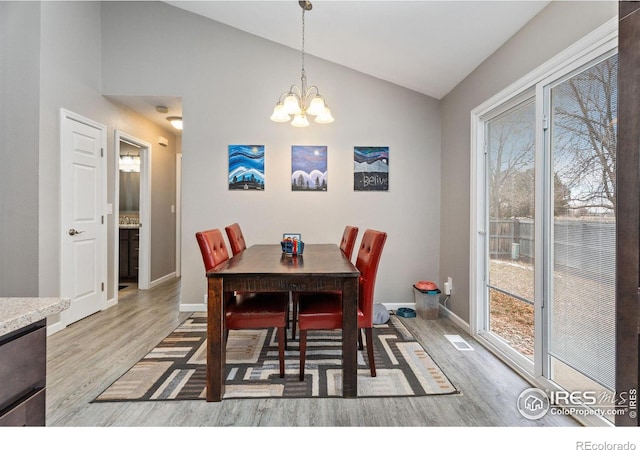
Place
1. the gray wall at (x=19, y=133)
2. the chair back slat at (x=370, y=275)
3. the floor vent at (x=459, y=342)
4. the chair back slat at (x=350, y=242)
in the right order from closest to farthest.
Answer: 1. the chair back slat at (x=370, y=275)
2. the floor vent at (x=459, y=342)
3. the gray wall at (x=19, y=133)
4. the chair back slat at (x=350, y=242)

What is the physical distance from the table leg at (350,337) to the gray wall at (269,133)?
1.86 metres

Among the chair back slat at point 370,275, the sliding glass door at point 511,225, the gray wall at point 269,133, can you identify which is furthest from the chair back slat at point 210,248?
the sliding glass door at point 511,225

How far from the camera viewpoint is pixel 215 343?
1.88 metres

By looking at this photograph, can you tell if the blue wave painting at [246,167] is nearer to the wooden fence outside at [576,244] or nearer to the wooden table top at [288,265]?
the wooden table top at [288,265]

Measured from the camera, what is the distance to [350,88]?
3.70 metres

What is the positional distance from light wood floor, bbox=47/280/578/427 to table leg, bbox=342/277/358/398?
0.27 feet

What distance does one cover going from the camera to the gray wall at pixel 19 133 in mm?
2830

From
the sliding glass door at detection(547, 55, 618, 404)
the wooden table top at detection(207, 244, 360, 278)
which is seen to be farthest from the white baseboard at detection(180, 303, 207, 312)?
the sliding glass door at detection(547, 55, 618, 404)

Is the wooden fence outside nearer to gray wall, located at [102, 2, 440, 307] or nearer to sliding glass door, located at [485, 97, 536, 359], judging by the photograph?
sliding glass door, located at [485, 97, 536, 359]

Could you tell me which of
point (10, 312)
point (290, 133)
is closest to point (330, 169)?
point (290, 133)

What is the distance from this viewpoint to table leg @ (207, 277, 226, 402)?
1862mm

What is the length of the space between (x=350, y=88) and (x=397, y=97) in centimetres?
54
